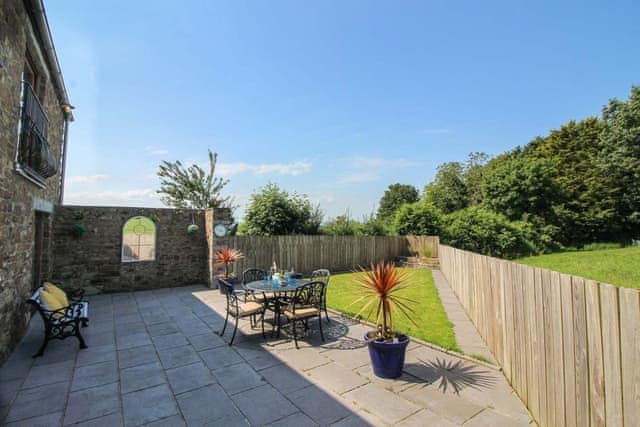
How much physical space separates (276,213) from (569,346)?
9966mm

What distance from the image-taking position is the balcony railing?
3697 millimetres

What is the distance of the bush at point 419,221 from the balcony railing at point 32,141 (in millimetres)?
13170

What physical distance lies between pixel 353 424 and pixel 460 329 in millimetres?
3040

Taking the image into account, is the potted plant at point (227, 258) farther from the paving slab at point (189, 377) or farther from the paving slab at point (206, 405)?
the paving slab at point (206, 405)

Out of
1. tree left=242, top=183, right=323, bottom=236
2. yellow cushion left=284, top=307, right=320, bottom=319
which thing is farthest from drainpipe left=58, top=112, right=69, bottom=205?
yellow cushion left=284, top=307, right=320, bottom=319

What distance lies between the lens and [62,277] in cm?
683

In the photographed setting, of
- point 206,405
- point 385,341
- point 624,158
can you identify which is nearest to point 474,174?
point 624,158

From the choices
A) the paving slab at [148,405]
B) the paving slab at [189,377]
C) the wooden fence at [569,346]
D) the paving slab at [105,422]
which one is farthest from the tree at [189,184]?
the wooden fence at [569,346]

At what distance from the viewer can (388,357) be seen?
295 centimetres

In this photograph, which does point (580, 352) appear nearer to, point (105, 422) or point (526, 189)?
point (105, 422)

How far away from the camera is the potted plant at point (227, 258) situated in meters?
7.30

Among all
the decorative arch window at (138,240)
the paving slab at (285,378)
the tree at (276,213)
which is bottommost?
the paving slab at (285,378)

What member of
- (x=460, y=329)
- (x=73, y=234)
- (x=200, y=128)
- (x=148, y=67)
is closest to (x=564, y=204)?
(x=460, y=329)

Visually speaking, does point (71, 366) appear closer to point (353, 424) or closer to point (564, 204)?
point (353, 424)
